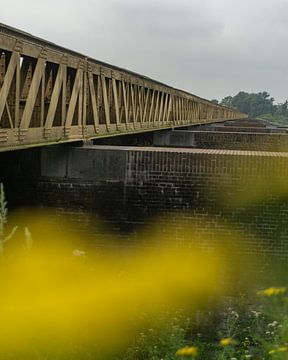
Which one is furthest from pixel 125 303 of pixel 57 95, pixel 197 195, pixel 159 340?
pixel 57 95

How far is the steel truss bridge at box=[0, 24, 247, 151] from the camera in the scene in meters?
7.54

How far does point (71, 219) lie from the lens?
10219 millimetres

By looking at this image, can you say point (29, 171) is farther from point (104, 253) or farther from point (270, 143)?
point (270, 143)

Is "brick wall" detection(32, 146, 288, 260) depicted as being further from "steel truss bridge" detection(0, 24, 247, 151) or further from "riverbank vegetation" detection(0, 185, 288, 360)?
"steel truss bridge" detection(0, 24, 247, 151)

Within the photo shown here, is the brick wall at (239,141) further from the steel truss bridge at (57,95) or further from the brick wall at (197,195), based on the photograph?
→ the brick wall at (197,195)

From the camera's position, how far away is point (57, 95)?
9148 mm

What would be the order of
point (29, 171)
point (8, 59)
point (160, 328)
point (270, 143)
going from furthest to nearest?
point (270, 143) < point (29, 171) < point (160, 328) < point (8, 59)

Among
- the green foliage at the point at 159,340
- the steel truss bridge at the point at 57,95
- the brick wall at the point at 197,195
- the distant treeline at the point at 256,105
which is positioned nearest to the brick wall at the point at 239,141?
the steel truss bridge at the point at 57,95

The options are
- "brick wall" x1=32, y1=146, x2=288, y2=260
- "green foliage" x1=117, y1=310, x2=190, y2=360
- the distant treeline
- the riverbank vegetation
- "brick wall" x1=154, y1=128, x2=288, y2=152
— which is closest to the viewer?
"green foliage" x1=117, y1=310, x2=190, y2=360

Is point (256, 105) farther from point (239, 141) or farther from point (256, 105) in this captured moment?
point (239, 141)

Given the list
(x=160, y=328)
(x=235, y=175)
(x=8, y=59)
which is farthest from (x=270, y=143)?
(x=8, y=59)

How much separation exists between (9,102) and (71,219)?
307 centimetres

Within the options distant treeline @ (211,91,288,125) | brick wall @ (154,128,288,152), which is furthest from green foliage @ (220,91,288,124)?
brick wall @ (154,128,288,152)

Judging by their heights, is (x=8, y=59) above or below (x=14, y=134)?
above
